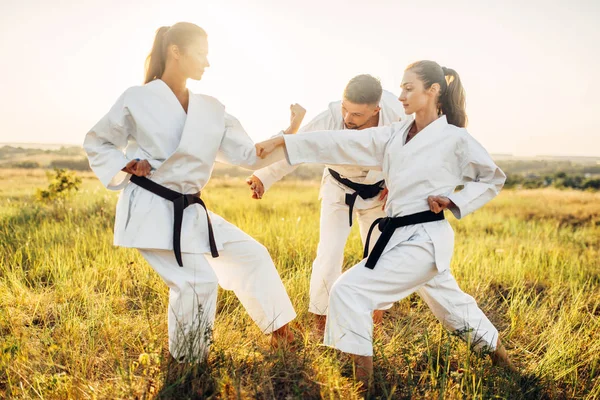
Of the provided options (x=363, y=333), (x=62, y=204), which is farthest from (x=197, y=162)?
(x=62, y=204)

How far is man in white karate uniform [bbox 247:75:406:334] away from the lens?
12.5 feet

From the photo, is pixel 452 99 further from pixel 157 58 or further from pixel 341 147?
pixel 157 58

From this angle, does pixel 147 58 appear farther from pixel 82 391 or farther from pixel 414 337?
pixel 414 337

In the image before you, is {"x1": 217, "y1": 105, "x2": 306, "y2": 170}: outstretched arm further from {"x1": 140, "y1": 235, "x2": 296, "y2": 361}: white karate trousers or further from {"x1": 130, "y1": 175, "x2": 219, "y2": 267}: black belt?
{"x1": 140, "y1": 235, "x2": 296, "y2": 361}: white karate trousers

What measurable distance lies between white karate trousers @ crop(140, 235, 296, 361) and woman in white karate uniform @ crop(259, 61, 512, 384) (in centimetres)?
54

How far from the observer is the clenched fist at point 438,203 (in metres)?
2.87

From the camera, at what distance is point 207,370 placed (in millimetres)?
2828

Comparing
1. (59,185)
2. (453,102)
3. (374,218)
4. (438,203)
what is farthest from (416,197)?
(59,185)

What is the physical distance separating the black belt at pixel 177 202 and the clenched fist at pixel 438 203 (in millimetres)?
1372

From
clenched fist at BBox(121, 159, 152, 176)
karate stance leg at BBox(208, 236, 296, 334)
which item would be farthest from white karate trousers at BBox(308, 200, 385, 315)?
clenched fist at BBox(121, 159, 152, 176)

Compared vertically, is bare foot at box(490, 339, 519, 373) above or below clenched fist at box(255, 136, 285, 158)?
below

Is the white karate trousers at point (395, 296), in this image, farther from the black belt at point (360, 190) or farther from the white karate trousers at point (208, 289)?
the black belt at point (360, 190)

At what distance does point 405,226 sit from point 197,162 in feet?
4.48

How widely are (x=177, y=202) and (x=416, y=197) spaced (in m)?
1.49
